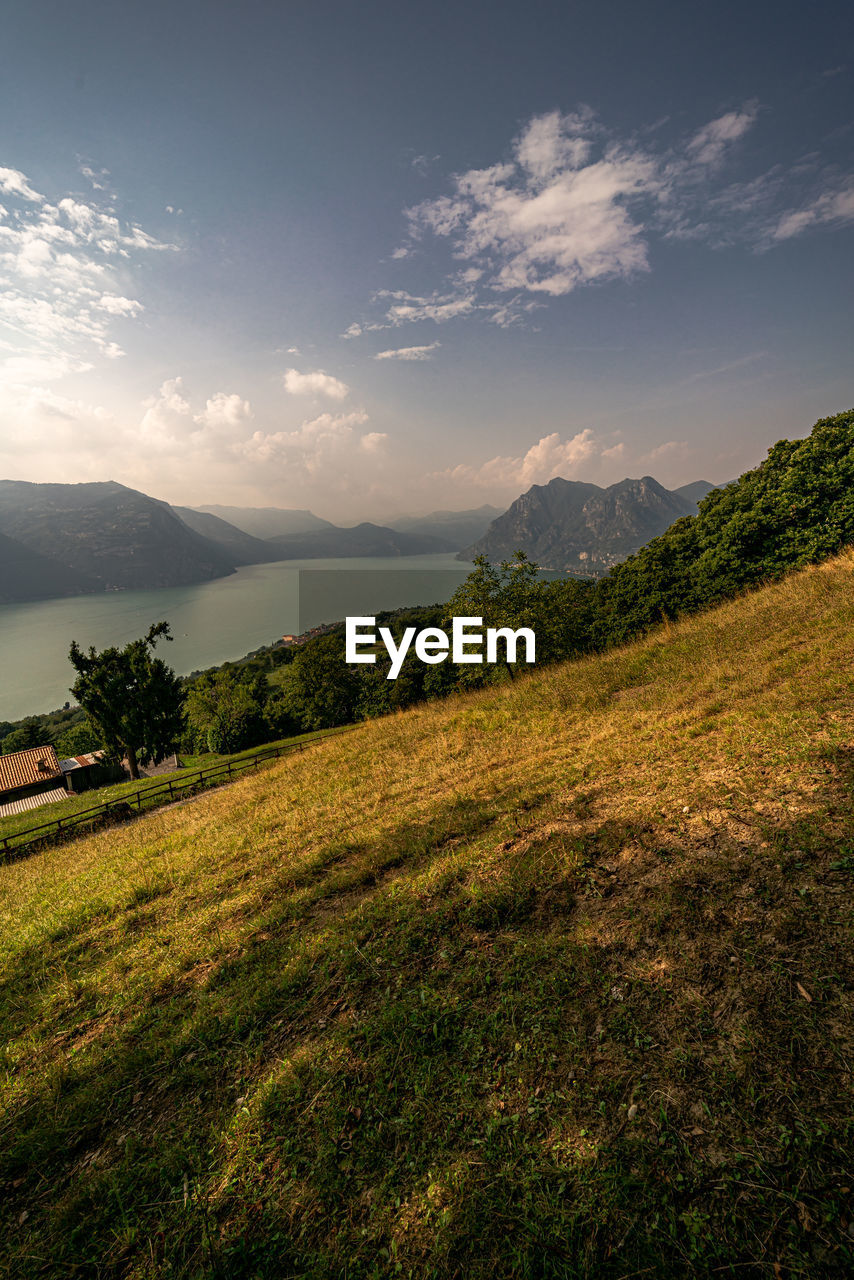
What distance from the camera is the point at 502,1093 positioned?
307 centimetres

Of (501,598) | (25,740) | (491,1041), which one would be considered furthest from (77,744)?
(491,1041)

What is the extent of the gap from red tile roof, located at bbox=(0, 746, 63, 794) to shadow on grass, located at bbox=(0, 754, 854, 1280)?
48615 millimetres

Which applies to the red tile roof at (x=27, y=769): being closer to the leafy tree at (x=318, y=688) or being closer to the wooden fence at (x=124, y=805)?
the leafy tree at (x=318, y=688)

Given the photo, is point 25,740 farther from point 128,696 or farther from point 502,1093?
point 502,1093

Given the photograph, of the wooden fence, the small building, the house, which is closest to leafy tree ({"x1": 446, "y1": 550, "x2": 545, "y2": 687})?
the wooden fence

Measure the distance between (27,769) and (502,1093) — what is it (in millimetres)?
54153

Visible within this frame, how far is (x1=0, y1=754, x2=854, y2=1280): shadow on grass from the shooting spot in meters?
2.34

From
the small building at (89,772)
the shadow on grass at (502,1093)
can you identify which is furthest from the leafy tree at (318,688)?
the shadow on grass at (502,1093)

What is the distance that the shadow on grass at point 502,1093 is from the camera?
2.34m

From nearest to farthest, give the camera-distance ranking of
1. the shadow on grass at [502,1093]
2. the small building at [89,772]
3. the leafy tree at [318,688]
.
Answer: the shadow on grass at [502,1093] → the small building at [89,772] → the leafy tree at [318,688]

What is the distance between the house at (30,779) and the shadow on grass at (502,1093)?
4574 centimetres

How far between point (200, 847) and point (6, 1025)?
14.4 feet

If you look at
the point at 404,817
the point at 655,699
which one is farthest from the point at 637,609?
the point at 404,817

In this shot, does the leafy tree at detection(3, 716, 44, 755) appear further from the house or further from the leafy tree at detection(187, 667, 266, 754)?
the leafy tree at detection(187, 667, 266, 754)
